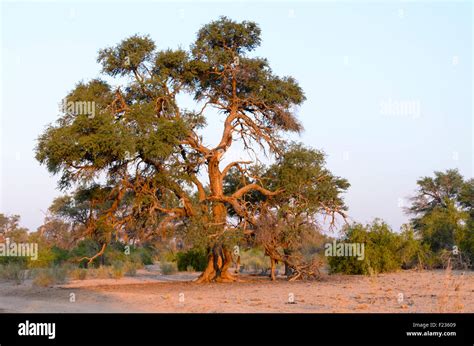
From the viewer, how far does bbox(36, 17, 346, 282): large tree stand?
22266 millimetres

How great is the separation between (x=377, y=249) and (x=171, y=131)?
47.6ft

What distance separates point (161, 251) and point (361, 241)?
86.6ft

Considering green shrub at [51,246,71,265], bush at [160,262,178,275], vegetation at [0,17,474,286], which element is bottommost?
bush at [160,262,178,275]

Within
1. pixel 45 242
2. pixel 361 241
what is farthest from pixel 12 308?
pixel 45 242

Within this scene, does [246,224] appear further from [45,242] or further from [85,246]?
[45,242]

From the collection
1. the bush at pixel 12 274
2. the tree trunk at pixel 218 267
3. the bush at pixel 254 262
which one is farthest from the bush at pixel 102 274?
the bush at pixel 254 262

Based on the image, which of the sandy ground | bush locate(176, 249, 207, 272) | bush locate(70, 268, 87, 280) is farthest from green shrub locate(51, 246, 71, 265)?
the sandy ground

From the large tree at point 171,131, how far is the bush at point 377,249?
6.51 metres

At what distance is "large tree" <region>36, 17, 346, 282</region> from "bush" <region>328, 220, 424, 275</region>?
256 inches

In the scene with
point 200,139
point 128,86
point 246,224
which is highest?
point 128,86

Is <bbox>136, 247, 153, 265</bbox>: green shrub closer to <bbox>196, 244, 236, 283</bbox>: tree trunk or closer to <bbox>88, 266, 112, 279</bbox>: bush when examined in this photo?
<bbox>88, 266, 112, 279</bbox>: bush

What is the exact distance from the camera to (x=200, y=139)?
25.9 metres

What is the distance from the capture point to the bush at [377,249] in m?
31.2

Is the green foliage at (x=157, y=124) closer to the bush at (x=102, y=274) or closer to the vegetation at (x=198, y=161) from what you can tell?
the vegetation at (x=198, y=161)
